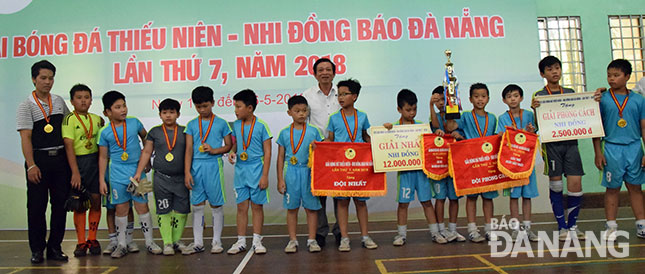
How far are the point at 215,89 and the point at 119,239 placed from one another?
2301mm

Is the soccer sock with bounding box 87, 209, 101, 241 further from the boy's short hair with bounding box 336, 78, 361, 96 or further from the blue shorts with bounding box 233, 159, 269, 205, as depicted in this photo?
the boy's short hair with bounding box 336, 78, 361, 96

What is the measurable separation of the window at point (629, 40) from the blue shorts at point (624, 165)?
3056 mm

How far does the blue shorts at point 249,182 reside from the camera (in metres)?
3.61

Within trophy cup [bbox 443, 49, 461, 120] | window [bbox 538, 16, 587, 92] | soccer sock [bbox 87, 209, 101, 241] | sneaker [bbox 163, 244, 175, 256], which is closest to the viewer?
trophy cup [bbox 443, 49, 461, 120]

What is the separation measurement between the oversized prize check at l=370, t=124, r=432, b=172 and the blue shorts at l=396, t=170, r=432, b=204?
0.11 metres

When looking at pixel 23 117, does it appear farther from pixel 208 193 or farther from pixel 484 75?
pixel 484 75

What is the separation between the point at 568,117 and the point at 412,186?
55.1 inches

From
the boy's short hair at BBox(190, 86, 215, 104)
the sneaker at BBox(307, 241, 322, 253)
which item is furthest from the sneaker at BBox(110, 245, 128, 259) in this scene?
the sneaker at BBox(307, 241, 322, 253)

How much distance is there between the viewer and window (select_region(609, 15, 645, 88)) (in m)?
6.07

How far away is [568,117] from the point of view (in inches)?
146

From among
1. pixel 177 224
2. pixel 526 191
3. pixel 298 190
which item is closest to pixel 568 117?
pixel 526 191

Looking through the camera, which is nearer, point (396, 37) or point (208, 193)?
point (208, 193)

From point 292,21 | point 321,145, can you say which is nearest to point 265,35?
point 292,21

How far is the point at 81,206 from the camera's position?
372 cm
